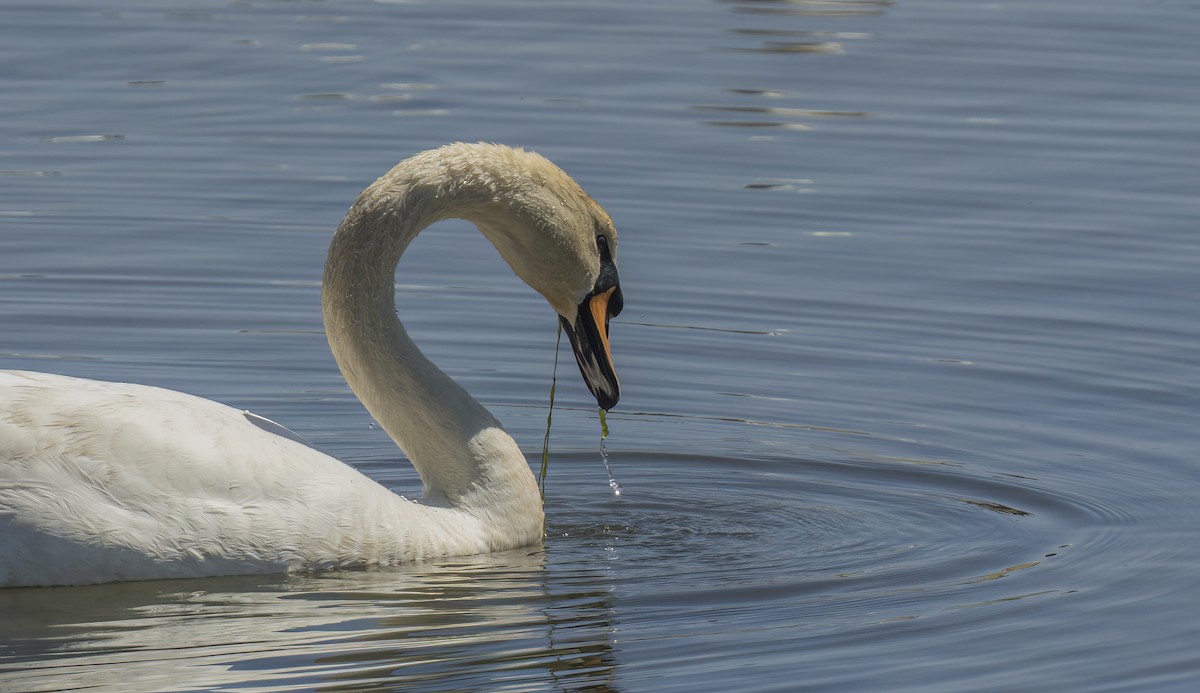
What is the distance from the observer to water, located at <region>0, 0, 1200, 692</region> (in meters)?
7.96

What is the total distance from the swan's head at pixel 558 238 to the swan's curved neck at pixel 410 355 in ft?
0.20

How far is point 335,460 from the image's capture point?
8797 millimetres

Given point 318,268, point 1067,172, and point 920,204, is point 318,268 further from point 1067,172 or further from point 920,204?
point 1067,172

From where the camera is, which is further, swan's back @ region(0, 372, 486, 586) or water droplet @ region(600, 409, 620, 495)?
water droplet @ region(600, 409, 620, 495)

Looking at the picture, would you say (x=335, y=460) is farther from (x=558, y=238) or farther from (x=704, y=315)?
(x=704, y=315)

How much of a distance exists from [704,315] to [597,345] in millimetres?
3406

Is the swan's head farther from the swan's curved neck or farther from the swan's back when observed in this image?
the swan's back

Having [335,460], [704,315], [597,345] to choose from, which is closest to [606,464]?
[597,345]

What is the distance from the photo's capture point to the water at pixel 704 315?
796 centimetres

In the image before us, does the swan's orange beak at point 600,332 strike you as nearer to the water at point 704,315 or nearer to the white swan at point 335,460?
the white swan at point 335,460

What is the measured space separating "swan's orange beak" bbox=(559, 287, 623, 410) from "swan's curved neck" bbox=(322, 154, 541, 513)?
0.42m

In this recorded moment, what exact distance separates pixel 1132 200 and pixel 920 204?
53.2 inches

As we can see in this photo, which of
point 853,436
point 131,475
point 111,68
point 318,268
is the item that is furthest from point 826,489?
point 111,68

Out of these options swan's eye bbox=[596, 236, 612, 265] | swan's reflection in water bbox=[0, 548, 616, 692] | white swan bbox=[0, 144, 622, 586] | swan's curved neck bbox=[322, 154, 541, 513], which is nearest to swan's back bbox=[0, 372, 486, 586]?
white swan bbox=[0, 144, 622, 586]
